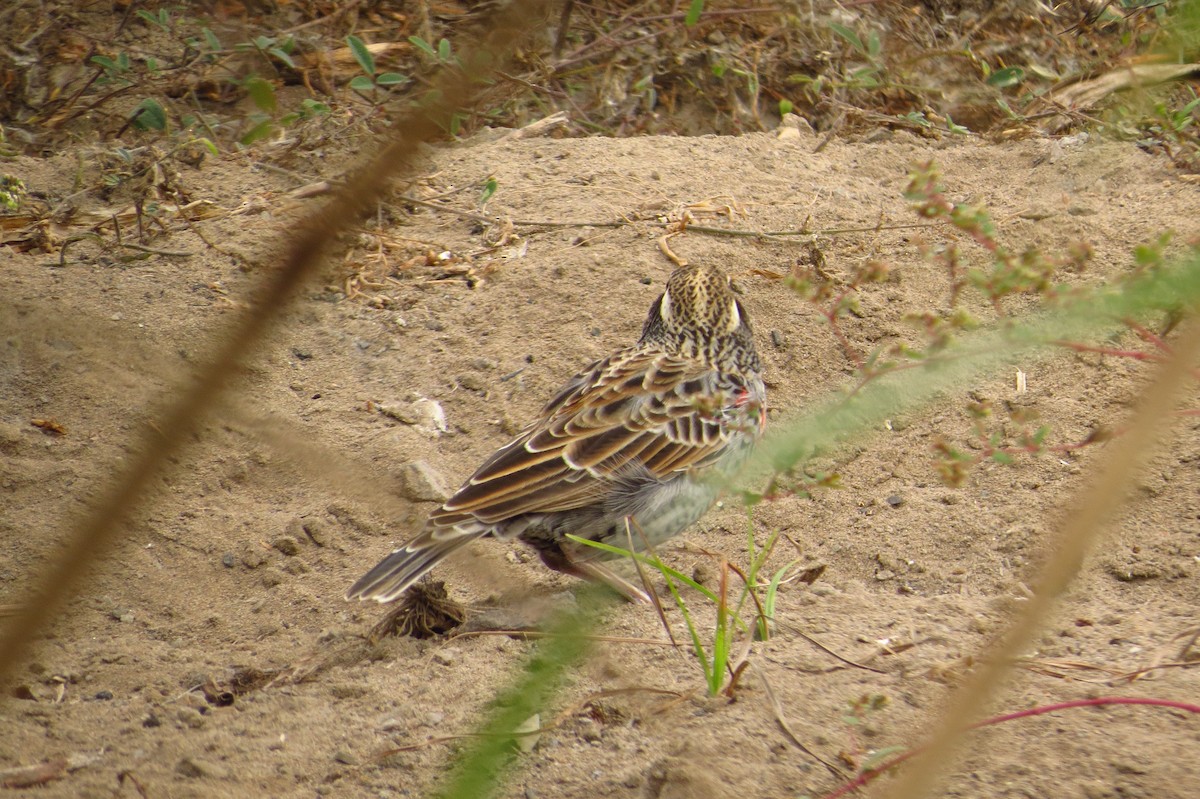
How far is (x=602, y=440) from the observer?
16.3 feet

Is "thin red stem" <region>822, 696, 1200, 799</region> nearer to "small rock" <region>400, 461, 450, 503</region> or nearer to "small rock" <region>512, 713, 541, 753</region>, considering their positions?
"small rock" <region>512, 713, 541, 753</region>

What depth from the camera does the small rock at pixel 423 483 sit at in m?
5.27

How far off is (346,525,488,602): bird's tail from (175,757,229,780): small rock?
1003mm

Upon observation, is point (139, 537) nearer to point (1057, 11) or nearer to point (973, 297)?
point (973, 297)

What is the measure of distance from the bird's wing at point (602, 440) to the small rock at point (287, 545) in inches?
29.1

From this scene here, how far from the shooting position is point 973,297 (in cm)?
614

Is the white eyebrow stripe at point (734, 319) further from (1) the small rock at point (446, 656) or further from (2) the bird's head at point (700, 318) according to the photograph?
(1) the small rock at point (446, 656)

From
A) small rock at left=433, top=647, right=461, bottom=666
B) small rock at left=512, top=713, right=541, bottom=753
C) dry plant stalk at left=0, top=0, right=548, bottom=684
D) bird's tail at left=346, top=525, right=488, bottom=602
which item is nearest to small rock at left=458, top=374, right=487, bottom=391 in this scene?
bird's tail at left=346, top=525, right=488, bottom=602

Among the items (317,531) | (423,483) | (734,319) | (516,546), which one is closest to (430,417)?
(423,483)

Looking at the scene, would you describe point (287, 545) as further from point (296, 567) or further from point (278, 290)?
point (278, 290)

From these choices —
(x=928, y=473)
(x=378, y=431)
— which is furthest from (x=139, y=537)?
(x=928, y=473)

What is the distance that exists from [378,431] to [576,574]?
3.77 ft

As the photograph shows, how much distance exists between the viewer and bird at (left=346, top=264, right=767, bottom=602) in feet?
15.2

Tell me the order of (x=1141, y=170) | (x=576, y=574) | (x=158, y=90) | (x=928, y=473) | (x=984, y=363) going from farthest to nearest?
1. (x=158, y=90)
2. (x=1141, y=170)
3. (x=928, y=473)
4. (x=576, y=574)
5. (x=984, y=363)
